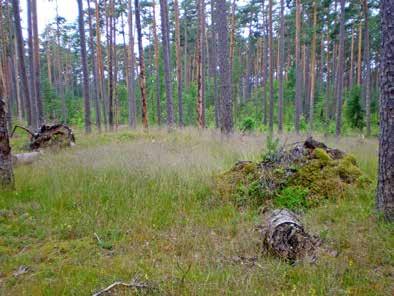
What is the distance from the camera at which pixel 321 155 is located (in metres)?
4.98

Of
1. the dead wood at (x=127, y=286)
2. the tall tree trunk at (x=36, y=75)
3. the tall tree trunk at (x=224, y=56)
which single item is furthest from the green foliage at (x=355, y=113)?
the dead wood at (x=127, y=286)

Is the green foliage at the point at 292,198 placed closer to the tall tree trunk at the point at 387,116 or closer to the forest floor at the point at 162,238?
the forest floor at the point at 162,238

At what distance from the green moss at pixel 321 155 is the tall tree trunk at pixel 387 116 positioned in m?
1.41

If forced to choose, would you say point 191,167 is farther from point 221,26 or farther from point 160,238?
point 221,26

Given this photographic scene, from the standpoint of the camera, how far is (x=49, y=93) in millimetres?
31953

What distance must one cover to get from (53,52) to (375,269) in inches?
1770

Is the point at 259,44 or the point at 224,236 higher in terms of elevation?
the point at 259,44

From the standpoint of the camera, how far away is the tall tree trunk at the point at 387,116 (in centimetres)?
336

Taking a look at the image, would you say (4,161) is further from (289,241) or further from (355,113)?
(355,113)

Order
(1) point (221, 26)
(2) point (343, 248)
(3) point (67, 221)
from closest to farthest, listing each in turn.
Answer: (2) point (343, 248)
(3) point (67, 221)
(1) point (221, 26)

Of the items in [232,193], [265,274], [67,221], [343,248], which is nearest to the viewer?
[265,274]

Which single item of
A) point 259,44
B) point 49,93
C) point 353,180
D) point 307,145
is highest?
point 259,44

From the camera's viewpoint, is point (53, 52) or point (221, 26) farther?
point (53, 52)

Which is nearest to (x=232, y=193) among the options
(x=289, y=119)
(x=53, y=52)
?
(x=289, y=119)
